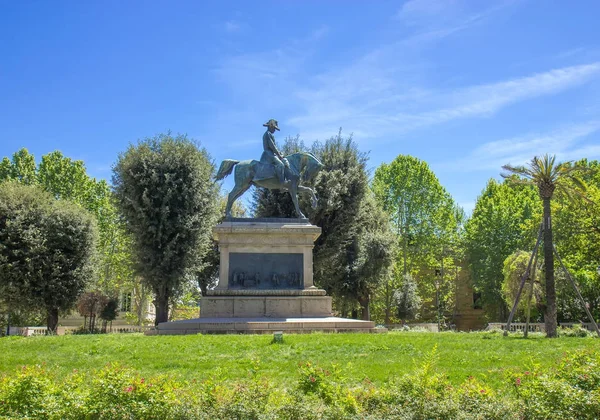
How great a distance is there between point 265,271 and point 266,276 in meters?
0.21

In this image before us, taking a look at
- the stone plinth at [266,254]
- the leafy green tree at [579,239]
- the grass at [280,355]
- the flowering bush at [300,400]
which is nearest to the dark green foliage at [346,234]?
the leafy green tree at [579,239]

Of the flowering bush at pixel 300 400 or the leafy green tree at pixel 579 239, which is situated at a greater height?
the leafy green tree at pixel 579 239

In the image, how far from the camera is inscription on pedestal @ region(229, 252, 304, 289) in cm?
2306

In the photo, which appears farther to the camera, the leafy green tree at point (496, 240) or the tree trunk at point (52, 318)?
the leafy green tree at point (496, 240)

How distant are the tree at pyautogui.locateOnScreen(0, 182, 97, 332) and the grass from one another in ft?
52.3

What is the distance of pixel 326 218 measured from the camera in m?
38.3

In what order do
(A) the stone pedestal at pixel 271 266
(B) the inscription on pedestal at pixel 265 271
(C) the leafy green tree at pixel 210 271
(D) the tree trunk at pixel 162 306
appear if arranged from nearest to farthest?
(A) the stone pedestal at pixel 271 266 → (B) the inscription on pedestal at pixel 265 271 → (D) the tree trunk at pixel 162 306 → (C) the leafy green tree at pixel 210 271

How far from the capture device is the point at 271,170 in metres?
24.7

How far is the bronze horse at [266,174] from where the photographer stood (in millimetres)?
24734

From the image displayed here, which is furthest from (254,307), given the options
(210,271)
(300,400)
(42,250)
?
(210,271)

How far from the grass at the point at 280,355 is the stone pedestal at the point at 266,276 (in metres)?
5.56

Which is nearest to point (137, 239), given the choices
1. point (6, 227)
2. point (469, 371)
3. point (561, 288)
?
point (6, 227)

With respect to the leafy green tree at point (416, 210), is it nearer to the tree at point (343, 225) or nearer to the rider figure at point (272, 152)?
the tree at point (343, 225)

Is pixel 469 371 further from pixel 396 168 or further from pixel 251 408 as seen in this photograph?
pixel 396 168
